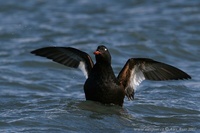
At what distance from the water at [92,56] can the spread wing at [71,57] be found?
61 cm

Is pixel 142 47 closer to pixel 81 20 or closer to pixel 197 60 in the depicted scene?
pixel 197 60

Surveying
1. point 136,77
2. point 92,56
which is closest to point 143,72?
point 136,77

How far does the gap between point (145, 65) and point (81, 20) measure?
28.7 ft

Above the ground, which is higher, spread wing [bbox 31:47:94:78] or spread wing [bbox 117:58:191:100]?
spread wing [bbox 31:47:94:78]

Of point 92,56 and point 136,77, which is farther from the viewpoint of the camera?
point 92,56

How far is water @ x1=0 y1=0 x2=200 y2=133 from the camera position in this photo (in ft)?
29.8

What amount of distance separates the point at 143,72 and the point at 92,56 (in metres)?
4.61

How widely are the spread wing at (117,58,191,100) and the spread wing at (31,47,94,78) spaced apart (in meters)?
0.61

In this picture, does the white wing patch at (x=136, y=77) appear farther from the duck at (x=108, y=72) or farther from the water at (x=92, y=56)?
the water at (x=92, y=56)

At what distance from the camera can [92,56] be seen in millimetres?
14484

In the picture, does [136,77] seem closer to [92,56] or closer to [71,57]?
[71,57]

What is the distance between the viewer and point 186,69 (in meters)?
13.4

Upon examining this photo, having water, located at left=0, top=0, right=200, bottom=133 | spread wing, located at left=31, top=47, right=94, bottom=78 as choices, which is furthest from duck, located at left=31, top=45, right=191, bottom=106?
water, located at left=0, top=0, right=200, bottom=133

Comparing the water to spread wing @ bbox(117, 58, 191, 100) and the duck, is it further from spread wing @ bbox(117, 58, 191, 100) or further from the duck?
spread wing @ bbox(117, 58, 191, 100)
